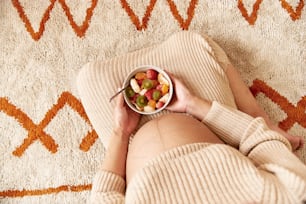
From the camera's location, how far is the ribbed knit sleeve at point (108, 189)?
0.83m

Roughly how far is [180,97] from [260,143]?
0.23 metres

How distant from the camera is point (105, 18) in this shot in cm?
131

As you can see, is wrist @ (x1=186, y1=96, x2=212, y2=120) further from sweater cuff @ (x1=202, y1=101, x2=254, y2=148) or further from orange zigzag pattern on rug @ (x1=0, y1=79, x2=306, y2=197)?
orange zigzag pattern on rug @ (x1=0, y1=79, x2=306, y2=197)

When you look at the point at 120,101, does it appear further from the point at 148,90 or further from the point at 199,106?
the point at 199,106

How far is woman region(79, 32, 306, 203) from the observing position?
2.27 feet

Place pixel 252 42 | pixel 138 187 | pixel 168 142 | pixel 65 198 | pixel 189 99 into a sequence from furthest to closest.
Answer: pixel 252 42 < pixel 65 198 < pixel 189 99 < pixel 168 142 < pixel 138 187

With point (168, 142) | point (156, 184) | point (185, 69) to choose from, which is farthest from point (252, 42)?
point (156, 184)

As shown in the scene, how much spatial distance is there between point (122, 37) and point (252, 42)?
420mm

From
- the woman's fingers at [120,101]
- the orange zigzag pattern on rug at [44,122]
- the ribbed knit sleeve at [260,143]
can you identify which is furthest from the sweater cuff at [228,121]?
the orange zigzag pattern on rug at [44,122]

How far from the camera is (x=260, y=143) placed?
881 mm

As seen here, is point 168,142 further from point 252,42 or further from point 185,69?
point 252,42

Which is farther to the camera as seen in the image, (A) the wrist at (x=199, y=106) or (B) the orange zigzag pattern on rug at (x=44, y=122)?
(B) the orange zigzag pattern on rug at (x=44, y=122)

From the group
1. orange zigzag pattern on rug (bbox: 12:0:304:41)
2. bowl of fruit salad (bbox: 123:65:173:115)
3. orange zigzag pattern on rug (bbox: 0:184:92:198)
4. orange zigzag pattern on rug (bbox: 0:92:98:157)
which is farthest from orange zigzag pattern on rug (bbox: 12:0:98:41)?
orange zigzag pattern on rug (bbox: 0:184:92:198)

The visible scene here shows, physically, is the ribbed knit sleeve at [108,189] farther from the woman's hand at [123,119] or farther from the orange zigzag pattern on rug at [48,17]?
the orange zigzag pattern on rug at [48,17]
